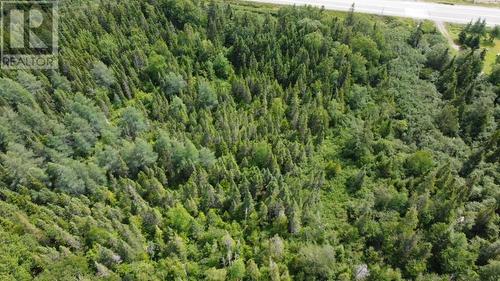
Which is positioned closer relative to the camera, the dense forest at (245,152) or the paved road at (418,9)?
the dense forest at (245,152)

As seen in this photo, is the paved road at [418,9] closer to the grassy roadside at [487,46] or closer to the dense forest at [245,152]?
the grassy roadside at [487,46]

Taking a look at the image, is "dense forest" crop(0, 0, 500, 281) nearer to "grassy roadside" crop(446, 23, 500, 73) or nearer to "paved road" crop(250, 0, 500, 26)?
"grassy roadside" crop(446, 23, 500, 73)

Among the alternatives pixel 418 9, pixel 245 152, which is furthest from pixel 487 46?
pixel 245 152

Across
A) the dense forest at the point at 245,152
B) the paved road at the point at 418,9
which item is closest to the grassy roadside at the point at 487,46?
the paved road at the point at 418,9

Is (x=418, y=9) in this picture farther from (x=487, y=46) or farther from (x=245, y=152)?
(x=245, y=152)

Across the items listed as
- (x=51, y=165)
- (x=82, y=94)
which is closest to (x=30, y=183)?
(x=51, y=165)

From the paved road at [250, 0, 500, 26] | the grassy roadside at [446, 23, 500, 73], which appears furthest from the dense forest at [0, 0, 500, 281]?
the paved road at [250, 0, 500, 26]

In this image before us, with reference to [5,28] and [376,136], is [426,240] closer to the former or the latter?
[376,136]
